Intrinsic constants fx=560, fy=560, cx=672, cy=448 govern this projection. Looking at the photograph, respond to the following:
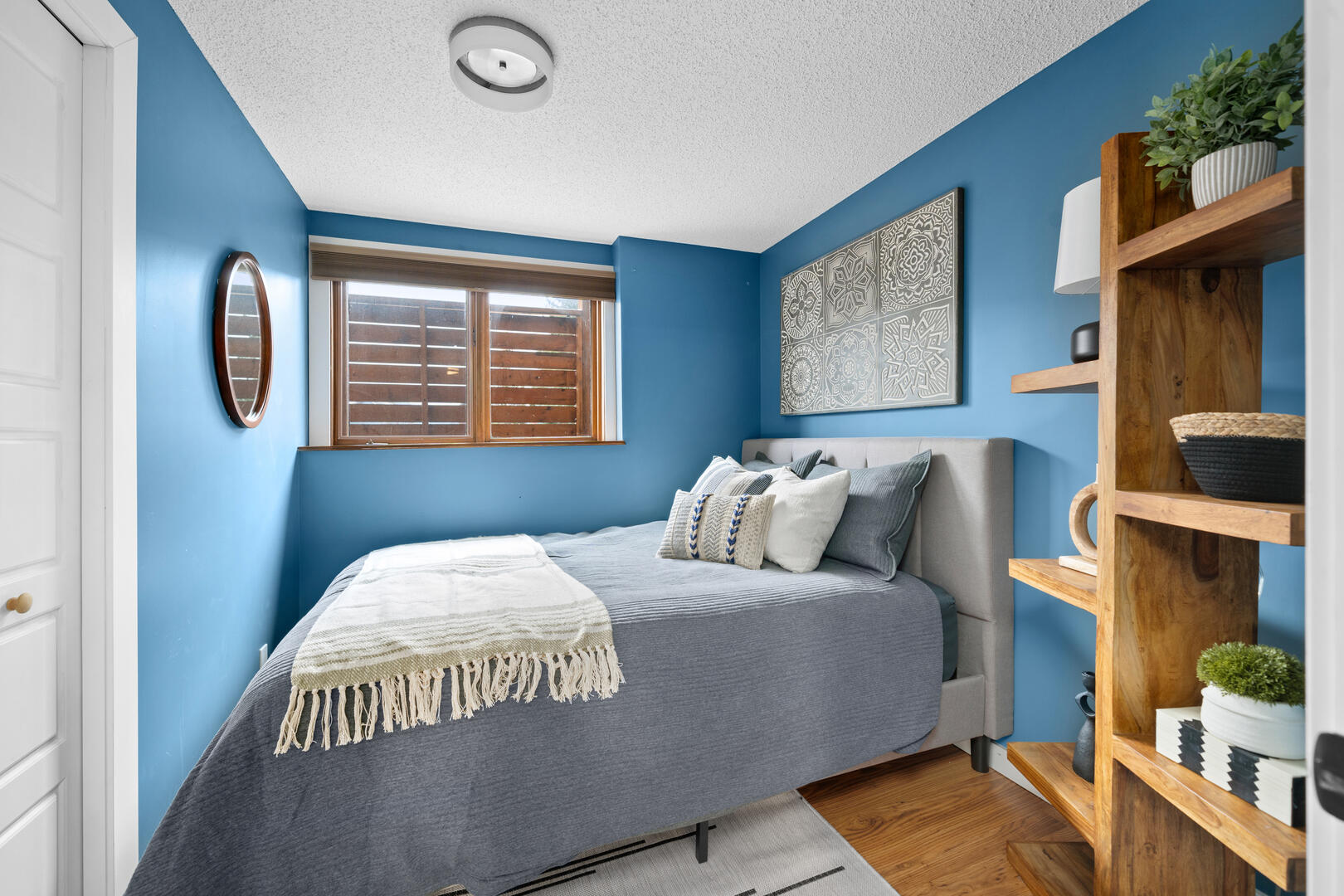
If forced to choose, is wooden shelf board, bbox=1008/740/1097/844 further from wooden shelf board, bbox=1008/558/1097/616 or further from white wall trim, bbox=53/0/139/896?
white wall trim, bbox=53/0/139/896

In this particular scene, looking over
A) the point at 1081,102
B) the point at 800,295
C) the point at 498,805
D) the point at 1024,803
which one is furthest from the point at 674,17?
the point at 1024,803

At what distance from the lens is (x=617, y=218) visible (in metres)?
3.11

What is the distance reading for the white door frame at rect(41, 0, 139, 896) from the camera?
4.22 feet

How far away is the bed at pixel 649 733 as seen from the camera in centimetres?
115

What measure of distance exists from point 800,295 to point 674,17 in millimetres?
1778

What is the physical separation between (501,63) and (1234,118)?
1.85 meters

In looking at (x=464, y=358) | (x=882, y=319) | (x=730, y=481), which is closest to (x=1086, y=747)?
(x=730, y=481)

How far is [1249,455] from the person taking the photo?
3.01ft

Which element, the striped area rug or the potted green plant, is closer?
the potted green plant

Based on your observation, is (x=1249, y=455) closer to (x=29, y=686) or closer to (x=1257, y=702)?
(x=1257, y=702)

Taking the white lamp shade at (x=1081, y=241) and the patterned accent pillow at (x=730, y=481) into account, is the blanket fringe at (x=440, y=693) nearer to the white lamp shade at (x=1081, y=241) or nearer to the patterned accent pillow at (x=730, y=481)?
the patterned accent pillow at (x=730, y=481)

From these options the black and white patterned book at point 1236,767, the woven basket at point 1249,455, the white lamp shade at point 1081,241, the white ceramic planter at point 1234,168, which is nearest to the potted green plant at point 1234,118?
the white ceramic planter at point 1234,168

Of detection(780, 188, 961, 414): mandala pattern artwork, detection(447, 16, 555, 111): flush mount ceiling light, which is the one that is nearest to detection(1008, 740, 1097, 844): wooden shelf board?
detection(780, 188, 961, 414): mandala pattern artwork

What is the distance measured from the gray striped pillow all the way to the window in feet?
5.85
